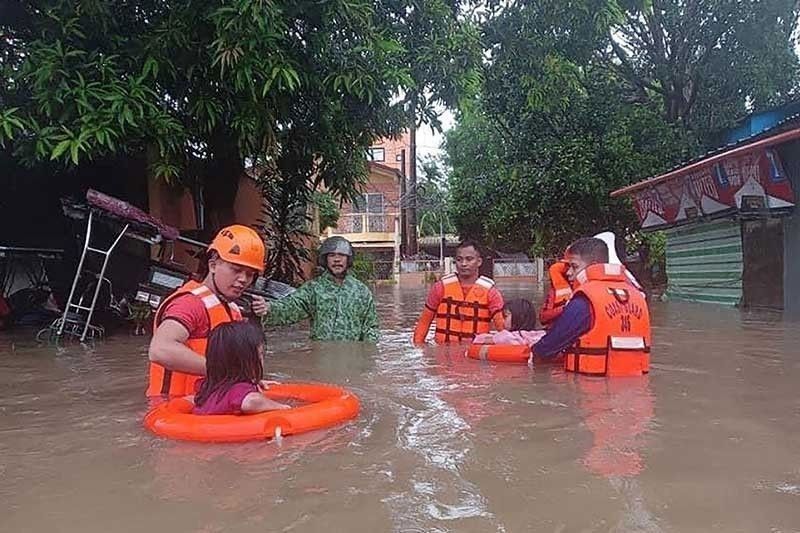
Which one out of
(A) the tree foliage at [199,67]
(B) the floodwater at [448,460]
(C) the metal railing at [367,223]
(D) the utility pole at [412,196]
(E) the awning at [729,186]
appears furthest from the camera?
(C) the metal railing at [367,223]

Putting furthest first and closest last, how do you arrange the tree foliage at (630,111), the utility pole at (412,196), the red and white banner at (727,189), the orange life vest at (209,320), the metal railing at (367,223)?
the metal railing at (367,223) < the utility pole at (412,196) < the tree foliage at (630,111) < the red and white banner at (727,189) < the orange life vest at (209,320)

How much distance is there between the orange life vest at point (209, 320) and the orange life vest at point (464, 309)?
320cm

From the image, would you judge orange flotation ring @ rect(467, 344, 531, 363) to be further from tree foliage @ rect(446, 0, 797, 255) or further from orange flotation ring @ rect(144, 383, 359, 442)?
tree foliage @ rect(446, 0, 797, 255)

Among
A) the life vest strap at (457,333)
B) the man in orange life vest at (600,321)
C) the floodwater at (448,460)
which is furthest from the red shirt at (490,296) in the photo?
the man in orange life vest at (600,321)

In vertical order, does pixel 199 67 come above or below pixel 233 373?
above

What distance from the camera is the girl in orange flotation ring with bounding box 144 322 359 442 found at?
12.7 ft

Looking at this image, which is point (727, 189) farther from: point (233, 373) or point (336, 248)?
point (233, 373)

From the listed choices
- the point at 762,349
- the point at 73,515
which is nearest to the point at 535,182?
the point at 762,349

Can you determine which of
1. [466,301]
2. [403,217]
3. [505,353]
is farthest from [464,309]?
[403,217]

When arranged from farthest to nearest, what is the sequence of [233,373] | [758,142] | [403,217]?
[403,217], [758,142], [233,373]

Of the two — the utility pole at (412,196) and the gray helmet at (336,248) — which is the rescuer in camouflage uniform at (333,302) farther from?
the utility pole at (412,196)

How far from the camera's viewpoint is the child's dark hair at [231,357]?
155 inches

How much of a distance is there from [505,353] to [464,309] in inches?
38.1

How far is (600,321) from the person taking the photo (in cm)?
551
